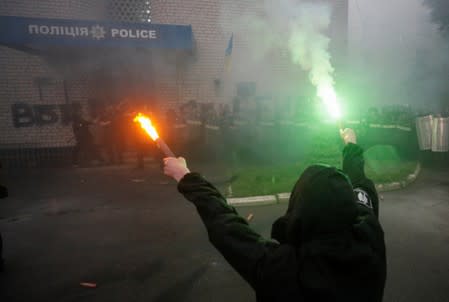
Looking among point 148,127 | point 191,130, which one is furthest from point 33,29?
point 148,127

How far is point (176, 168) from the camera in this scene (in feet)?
5.82

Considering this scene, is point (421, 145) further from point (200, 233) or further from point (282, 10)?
point (200, 233)

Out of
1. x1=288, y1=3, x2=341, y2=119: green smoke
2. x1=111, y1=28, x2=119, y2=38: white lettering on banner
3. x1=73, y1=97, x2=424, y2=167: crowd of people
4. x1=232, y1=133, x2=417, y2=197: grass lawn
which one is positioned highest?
x1=111, y1=28, x2=119, y2=38: white lettering on banner

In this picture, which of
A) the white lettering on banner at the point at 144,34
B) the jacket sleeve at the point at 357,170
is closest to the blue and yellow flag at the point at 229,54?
the white lettering on banner at the point at 144,34

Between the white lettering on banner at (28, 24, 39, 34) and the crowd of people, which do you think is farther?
the crowd of people

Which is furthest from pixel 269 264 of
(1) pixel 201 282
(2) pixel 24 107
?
(2) pixel 24 107

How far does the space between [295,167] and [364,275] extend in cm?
756

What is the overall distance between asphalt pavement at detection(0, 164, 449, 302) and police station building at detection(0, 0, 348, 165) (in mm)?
3751

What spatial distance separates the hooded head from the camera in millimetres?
1175

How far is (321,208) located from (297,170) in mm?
7207

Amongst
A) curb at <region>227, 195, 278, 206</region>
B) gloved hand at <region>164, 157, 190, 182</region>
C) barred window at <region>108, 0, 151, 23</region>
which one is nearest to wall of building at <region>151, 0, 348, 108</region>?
barred window at <region>108, 0, 151, 23</region>

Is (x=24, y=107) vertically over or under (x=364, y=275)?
over

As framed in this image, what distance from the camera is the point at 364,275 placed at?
1221 millimetres

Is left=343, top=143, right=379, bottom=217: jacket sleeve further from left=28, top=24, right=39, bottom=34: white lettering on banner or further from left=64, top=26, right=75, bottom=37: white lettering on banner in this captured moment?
left=28, top=24, right=39, bottom=34: white lettering on banner
